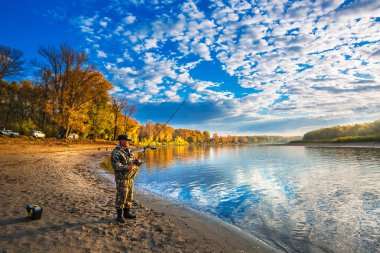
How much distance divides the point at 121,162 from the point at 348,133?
14119 centimetres

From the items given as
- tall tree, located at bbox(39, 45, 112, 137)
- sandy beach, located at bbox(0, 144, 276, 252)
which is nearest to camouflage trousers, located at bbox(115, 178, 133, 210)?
sandy beach, located at bbox(0, 144, 276, 252)

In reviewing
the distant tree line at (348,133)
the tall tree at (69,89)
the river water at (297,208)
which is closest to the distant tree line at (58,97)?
the tall tree at (69,89)

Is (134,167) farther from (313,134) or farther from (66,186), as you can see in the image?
(313,134)

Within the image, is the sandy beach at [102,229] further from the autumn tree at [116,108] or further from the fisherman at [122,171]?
the autumn tree at [116,108]

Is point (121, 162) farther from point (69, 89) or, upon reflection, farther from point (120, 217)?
point (69, 89)

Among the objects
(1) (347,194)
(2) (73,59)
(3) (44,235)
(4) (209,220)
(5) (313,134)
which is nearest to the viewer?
(3) (44,235)

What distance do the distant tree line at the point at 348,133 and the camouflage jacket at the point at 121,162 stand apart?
9209 centimetres

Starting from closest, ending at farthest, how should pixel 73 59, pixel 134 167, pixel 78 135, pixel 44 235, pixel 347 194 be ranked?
pixel 44 235
pixel 134 167
pixel 347 194
pixel 73 59
pixel 78 135

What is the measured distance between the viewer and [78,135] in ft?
208

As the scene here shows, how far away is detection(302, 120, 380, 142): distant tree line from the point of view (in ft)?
314

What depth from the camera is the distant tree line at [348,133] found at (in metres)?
95.6

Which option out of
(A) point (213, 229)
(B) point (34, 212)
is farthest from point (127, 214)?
(A) point (213, 229)

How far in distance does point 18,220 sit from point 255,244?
6538 mm

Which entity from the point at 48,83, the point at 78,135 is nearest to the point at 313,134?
the point at 78,135
